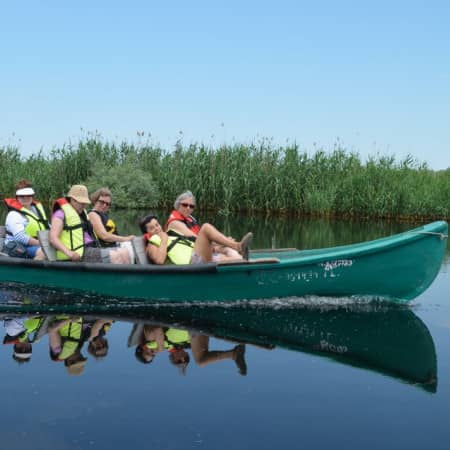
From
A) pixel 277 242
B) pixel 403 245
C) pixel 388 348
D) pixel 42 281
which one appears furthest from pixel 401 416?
pixel 277 242

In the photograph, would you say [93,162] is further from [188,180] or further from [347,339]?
[347,339]

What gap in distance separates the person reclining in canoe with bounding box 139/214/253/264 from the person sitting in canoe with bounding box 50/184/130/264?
53 cm

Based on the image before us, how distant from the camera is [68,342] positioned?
5.48m

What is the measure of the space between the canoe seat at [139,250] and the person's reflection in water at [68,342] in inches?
35.9

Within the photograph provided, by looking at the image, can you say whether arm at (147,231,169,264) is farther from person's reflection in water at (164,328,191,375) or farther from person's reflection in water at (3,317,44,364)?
person's reflection in water at (3,317,44,364)

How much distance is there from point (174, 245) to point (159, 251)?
192 mm

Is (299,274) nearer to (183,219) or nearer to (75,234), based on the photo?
(183,219)

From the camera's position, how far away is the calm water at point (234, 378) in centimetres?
364

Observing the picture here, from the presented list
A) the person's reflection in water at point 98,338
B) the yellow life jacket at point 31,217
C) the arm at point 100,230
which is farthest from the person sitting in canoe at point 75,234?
the person's reflection in water at point 98,338

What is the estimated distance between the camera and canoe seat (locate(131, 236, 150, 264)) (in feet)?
22.8

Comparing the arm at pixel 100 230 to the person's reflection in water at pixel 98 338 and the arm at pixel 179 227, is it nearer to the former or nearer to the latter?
the arm at pixel 179 227

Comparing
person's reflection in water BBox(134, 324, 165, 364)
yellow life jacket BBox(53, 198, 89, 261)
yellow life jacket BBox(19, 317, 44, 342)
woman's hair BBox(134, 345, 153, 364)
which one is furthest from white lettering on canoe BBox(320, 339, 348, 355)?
yellow life jacket BBox(53, 198, 89, 261)

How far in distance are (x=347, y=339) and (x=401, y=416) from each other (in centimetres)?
188

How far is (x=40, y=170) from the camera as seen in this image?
74.2 feet
